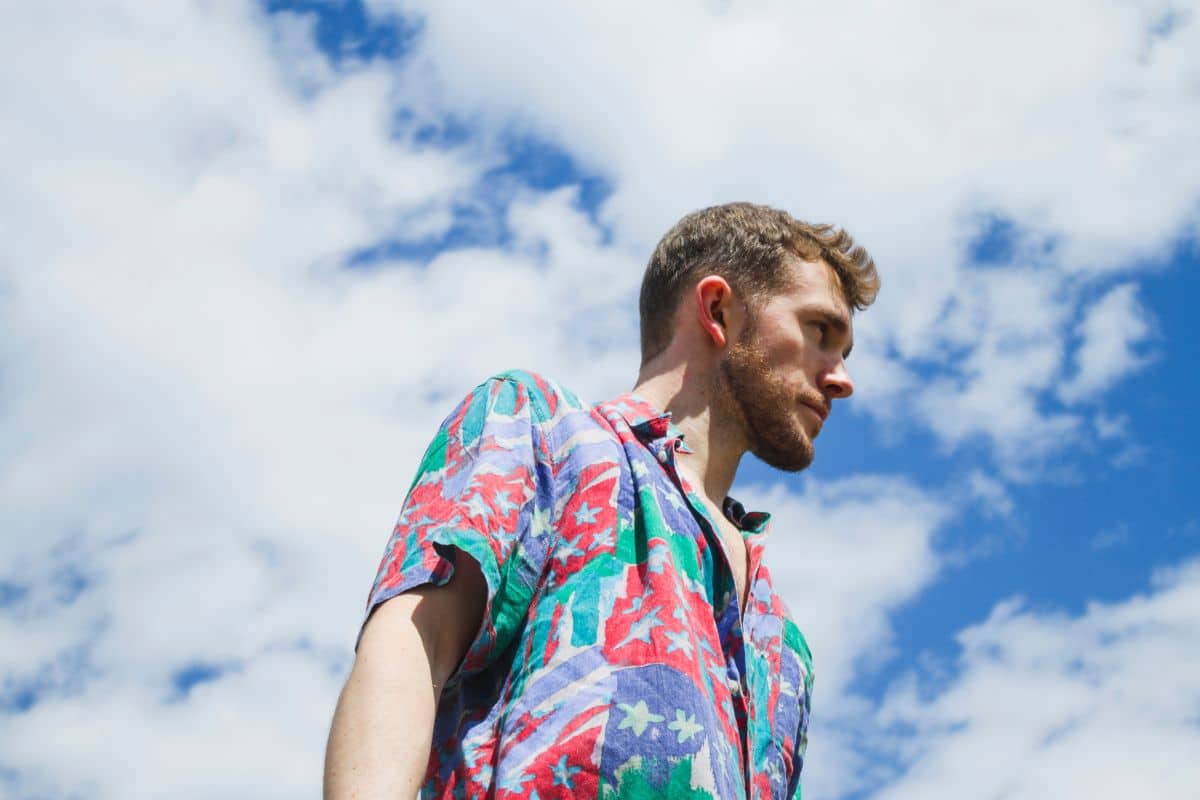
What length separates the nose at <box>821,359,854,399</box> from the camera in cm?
388

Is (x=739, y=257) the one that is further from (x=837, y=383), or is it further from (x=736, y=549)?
(x=736, y=549)

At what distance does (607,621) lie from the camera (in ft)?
8.34

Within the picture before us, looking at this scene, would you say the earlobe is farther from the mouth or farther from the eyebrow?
the mouth

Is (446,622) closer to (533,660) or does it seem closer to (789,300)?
(533,660)

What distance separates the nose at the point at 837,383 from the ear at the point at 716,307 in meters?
0.32

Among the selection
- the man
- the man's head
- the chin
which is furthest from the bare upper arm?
the chin

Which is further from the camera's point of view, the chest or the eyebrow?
the eyebrow

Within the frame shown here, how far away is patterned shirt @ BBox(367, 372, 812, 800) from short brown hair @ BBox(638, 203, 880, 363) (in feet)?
3.39

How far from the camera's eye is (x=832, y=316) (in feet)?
13.1

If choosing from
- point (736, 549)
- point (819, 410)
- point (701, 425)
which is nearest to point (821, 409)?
point (819, 410)

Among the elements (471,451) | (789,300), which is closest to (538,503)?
(471,451)

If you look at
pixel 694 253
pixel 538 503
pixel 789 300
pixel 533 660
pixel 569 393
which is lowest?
pixel 533 660

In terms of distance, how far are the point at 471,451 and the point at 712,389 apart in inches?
48.6

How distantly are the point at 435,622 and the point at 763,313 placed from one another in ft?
6.01
